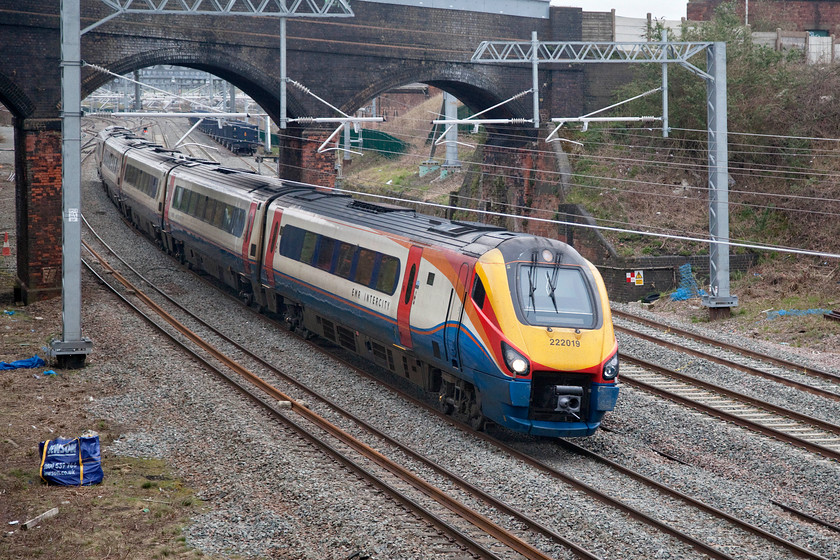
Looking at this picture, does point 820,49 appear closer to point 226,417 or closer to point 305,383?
point 305,383

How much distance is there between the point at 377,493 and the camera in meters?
9.76

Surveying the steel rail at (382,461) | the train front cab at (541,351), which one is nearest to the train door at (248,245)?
the steel rail at (382,461)

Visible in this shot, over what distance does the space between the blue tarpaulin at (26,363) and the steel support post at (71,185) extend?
34 cm

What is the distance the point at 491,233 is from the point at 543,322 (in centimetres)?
199

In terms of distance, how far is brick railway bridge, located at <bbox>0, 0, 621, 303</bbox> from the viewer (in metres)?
20.3

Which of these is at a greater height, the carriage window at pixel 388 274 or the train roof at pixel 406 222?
the train roof at pixel 406 222

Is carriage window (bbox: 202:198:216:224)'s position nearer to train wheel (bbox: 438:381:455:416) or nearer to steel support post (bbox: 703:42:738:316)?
train wheel (bbox: 438:381:455:416)

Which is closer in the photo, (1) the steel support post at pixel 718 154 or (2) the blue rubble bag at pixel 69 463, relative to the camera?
(2) the blue rubble bag at pixel 69 463

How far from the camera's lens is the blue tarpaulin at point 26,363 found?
49.5 feet

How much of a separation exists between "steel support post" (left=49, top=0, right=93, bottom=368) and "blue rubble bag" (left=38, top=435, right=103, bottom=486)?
17.1 feet

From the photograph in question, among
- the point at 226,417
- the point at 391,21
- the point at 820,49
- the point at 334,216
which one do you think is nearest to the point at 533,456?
the point at 226,417

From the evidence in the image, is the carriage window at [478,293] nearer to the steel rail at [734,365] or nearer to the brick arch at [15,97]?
the steel rail at [734,365]

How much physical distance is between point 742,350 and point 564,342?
27.7ft

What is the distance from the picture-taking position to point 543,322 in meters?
11.2
